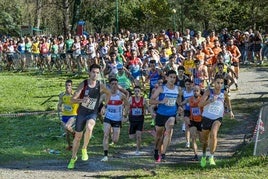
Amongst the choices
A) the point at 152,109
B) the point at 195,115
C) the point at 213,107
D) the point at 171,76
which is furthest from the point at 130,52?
the point at 213,107

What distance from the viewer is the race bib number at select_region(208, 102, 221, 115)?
1109 centimetres

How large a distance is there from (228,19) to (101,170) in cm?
3903

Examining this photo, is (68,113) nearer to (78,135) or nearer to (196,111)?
(78,135)

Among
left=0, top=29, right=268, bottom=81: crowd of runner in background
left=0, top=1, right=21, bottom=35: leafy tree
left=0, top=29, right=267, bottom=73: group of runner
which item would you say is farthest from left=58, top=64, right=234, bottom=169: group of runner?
left=0, top=1, right=21, bottom=35: leafy tree

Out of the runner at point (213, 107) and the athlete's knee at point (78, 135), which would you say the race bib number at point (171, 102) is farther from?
the athlete's knee at point (78, 135)

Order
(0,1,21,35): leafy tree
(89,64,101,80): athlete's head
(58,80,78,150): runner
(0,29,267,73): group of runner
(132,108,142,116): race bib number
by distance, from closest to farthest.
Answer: (89,64,101,80): athlete's head < (58,80,78,150): runner < (132,108,142,116): race bib number < (0,29,267,73): group of runner < (0,1,21,35): leafy tree

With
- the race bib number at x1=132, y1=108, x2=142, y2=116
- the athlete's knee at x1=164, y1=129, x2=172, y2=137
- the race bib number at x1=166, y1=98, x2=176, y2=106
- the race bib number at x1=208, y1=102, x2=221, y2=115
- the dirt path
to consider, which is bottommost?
the dirt path

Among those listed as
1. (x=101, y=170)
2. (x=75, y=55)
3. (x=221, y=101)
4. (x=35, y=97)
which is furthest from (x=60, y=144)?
(x=75, y=55)

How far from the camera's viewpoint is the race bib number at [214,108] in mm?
11086

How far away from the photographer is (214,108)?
437 inches

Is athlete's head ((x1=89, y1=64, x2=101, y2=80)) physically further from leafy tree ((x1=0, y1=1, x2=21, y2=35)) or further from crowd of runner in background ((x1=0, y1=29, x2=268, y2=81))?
leafy tree ((x1=0, y1=1, x2=21, y2=35))

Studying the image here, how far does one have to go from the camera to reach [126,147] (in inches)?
554

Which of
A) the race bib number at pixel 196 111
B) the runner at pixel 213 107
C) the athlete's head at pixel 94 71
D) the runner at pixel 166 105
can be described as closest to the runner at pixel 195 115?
the race bib number at pixel 196 111

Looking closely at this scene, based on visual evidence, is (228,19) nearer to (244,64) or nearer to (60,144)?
(244,64)
